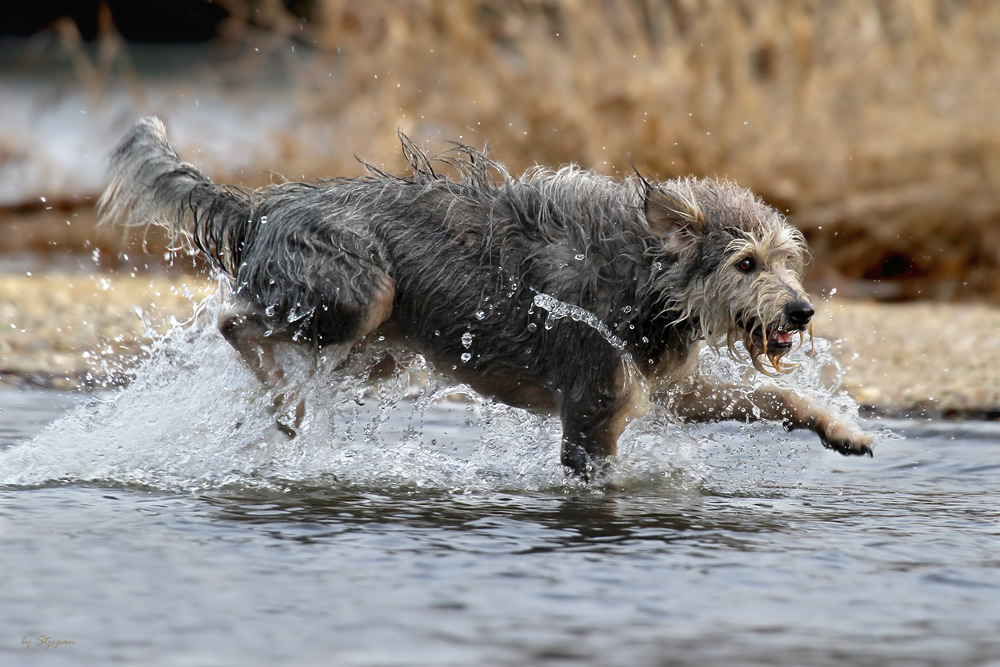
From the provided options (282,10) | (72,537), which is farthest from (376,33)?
(72,537)

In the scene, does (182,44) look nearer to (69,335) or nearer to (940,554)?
(69,335)

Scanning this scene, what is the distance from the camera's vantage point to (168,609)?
13.5 ft

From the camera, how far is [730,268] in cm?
554

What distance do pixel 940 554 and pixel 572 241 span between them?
203 centimetres

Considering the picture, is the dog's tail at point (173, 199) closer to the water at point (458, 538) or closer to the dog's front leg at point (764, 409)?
the water at point (458, 538)

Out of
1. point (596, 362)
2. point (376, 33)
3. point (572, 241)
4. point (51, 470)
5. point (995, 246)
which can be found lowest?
point (51, 470)

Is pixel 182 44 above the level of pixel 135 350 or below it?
above

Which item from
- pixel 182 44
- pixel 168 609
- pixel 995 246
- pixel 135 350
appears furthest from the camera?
pixel 182 44

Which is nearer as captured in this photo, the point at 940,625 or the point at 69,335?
the point at 940,625

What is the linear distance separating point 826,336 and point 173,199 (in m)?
5.42

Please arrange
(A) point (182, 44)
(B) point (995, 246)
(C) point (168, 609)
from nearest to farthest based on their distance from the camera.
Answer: (C) point (168, 609) < (B) point (995, 246) < (A) point (182, 44)

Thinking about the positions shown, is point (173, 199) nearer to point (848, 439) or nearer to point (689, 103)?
point (848, 439)

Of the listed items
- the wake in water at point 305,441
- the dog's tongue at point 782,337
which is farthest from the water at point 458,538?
the dog's tongue at point 782,337

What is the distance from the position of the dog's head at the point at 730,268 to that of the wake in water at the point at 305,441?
17.5 inches
